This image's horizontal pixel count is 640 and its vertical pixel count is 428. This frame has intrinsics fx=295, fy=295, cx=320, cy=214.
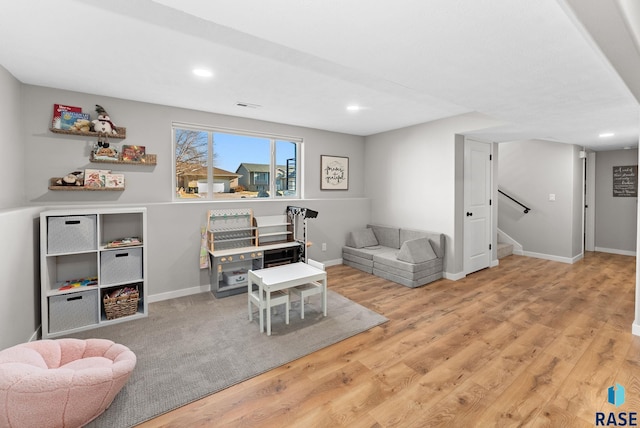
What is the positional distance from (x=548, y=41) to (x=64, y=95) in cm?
433

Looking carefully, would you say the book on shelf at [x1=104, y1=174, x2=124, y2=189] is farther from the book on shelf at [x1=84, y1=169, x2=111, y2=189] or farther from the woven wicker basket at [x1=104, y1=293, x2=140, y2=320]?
the woven wicker basket at [x1=104, y1=293, x2=140, y2=320]

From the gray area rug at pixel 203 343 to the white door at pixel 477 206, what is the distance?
246 centimetres

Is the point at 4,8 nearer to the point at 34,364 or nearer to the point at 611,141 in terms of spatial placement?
the point at 34,364

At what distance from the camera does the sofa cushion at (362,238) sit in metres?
5.34

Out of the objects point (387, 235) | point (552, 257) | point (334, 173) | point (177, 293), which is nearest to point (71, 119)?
point (177, 293)

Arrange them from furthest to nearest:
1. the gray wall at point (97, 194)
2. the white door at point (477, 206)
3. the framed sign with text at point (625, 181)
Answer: the framed sign with text at point (625, 181), the white door at point (477, 206), the gray wall at point (97, 194)

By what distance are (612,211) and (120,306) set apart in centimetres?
883

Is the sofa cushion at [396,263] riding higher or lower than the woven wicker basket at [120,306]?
higher

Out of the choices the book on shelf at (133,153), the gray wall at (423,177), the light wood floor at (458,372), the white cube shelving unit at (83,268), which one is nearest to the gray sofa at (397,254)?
the gray wall at (423,177)

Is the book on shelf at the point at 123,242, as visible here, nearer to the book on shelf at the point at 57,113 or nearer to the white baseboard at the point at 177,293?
the white baseboard at the point at 177,293

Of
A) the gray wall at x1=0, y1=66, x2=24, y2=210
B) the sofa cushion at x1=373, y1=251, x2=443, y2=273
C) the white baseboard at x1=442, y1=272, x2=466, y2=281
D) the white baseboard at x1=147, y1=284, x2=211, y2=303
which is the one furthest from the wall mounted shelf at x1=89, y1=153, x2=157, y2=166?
the white baseboard at x1=442, y1=272, x2=466, y2=281

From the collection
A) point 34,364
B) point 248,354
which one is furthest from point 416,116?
point 34,364

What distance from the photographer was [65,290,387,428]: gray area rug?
1.99 m

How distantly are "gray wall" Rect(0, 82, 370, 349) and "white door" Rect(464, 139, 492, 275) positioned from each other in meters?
2.38
